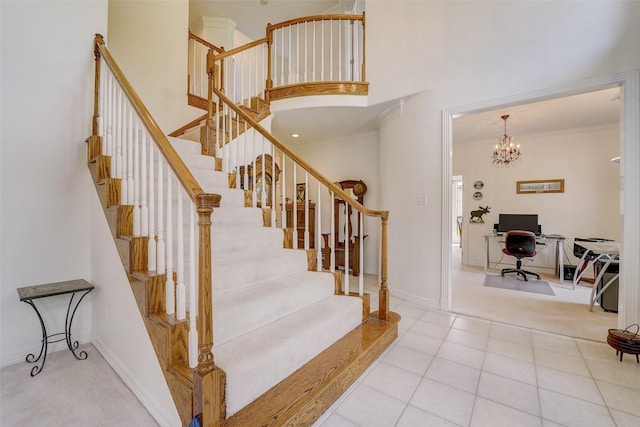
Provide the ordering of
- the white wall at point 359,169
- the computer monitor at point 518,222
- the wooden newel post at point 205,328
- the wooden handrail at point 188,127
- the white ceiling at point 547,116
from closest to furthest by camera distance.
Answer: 1. the wooden newel post at point 205,328
2. the wooden handrail at point 188,127
3. the white ceiling at point 547,116
4. the white wall at point 359,169
5. the computer monitor at point 518,222

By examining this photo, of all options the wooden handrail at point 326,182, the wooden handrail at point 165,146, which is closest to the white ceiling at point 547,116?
the wooden handrail at point 326,182

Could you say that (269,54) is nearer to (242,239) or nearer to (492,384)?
(242,239)

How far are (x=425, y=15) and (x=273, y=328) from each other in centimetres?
385

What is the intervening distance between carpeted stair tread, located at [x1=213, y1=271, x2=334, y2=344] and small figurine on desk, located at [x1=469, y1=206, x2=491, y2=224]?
16.3 ft

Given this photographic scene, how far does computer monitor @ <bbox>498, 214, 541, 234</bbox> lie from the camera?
207 inches

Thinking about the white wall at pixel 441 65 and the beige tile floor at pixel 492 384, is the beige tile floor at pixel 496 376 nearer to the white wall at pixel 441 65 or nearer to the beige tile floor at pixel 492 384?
the beige tile floor at pixel 492 384

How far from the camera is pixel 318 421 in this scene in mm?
1509

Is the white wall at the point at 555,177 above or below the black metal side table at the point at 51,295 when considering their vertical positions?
above

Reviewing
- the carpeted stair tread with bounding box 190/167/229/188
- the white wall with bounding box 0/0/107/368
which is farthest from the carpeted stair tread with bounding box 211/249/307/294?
the white wall with bounding box 0/0/107/368

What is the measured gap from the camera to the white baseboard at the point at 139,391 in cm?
144

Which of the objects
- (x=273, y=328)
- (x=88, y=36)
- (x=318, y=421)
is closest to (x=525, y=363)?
(x=318, y=421)

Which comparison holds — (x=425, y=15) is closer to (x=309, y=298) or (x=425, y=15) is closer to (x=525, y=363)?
(x=309, y=298)

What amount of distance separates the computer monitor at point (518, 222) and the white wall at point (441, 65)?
317 cm

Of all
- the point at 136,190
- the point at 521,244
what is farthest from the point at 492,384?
the point at 521,244
